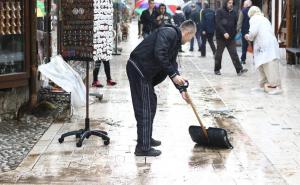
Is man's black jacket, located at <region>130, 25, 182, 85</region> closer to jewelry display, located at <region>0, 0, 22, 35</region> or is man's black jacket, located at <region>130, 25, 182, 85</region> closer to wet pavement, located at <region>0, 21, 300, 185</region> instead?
wet pavement, located at <region>0, 21, 300, 185</region>

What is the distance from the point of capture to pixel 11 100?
394 inches

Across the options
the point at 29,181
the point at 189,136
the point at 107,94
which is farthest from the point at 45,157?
the point at 107,94

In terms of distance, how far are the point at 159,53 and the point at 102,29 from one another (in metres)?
1.42

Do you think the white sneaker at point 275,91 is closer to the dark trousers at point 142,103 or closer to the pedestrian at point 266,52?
the pedestrian at point 266,52

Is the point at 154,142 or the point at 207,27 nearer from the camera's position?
the point at 154,142

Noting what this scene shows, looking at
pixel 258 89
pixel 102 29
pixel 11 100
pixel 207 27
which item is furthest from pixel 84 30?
pixel 207 27

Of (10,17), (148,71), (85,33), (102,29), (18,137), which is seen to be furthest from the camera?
(10,17)

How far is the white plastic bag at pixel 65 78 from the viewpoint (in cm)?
875

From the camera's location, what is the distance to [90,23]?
8.31m

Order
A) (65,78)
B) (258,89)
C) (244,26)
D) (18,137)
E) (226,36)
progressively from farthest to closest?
(244,26), (226,36), (258,89), (65,78), (18,137)

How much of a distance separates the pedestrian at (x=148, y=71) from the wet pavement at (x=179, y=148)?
11.4 inches

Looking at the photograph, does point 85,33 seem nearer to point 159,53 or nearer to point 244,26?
point 159,53

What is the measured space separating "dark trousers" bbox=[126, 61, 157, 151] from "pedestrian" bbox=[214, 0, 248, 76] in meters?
8.54

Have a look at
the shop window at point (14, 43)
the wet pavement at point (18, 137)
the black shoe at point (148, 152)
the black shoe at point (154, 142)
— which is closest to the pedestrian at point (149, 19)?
the shop window at point (14, 43)
